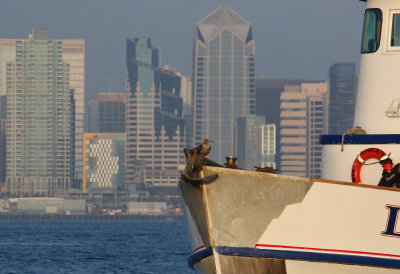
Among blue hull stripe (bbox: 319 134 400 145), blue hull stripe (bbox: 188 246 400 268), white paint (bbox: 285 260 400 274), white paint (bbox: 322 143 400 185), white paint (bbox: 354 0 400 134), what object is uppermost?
white paint (bbox: 354 0 400 134)

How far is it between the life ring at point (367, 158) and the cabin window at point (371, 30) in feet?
7.46

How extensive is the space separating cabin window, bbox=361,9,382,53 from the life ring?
227 centimetres

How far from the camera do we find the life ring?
23359 millimetres

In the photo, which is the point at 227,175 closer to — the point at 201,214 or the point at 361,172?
the point at 201,214

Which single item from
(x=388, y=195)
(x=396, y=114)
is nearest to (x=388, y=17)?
(x=396, y=114)

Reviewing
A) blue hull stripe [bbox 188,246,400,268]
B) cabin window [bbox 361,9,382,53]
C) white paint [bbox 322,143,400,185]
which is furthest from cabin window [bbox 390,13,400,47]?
blue hull stripe [bbox 188,246,400,268]

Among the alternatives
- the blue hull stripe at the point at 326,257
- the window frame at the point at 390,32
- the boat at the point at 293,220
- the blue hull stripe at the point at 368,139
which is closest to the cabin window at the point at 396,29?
the window frame at the point at 390,32

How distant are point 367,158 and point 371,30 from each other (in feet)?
8.82

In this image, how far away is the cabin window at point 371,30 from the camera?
2481 cm

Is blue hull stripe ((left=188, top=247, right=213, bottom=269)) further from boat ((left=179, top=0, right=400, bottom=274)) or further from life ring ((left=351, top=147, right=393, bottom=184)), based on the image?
life ring ((left=351, top=147, right=393, bottom=184))

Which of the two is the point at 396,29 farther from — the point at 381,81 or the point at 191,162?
the point at 191,162

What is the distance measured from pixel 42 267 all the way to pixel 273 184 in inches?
1757

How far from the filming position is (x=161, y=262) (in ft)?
230

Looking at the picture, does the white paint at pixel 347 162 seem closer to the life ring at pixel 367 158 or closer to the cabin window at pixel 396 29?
the life ring at pixel 367 158
